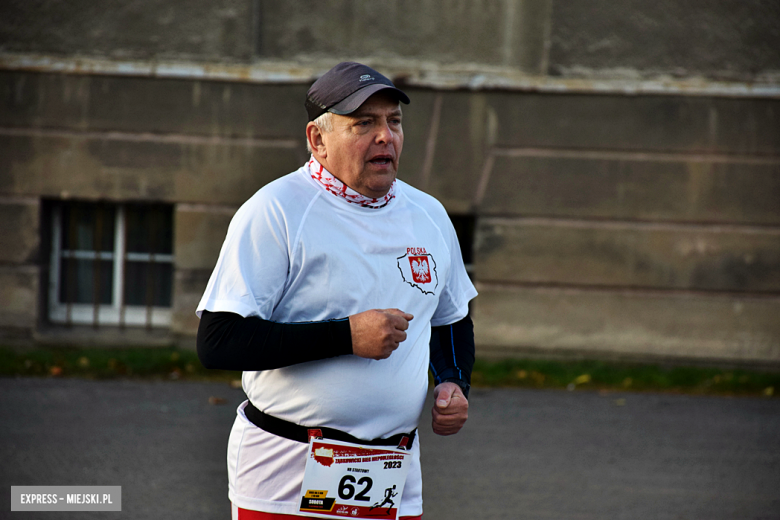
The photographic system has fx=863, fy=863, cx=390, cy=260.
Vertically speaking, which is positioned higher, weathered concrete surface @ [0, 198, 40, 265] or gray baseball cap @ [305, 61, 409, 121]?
gray baseball cap @ [305, 61, 409, 121]

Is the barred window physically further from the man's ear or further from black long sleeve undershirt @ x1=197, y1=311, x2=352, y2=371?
black long sleeve undershirt @ x1=197, y1=311, x2=352, y2=371

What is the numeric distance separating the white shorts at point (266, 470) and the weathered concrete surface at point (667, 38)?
242 inches

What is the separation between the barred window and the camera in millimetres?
8359

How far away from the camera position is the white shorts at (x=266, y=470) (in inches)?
92.5

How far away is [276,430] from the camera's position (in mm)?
2375

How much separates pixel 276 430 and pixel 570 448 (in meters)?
3.72

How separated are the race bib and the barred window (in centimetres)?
630

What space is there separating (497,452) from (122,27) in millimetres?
5163

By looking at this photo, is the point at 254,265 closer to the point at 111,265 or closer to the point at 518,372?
the point at 518,372

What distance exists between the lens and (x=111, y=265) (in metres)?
8.47

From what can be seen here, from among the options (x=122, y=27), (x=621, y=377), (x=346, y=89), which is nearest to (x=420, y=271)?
(x=346, y=89)

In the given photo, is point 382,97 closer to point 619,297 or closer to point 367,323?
point 367,323

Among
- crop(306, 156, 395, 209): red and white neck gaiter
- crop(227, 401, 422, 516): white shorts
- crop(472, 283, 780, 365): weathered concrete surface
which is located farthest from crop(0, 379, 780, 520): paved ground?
crop(306, 156, 395, 209): red and white neck gaiter

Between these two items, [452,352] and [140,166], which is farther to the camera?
[140,166]
